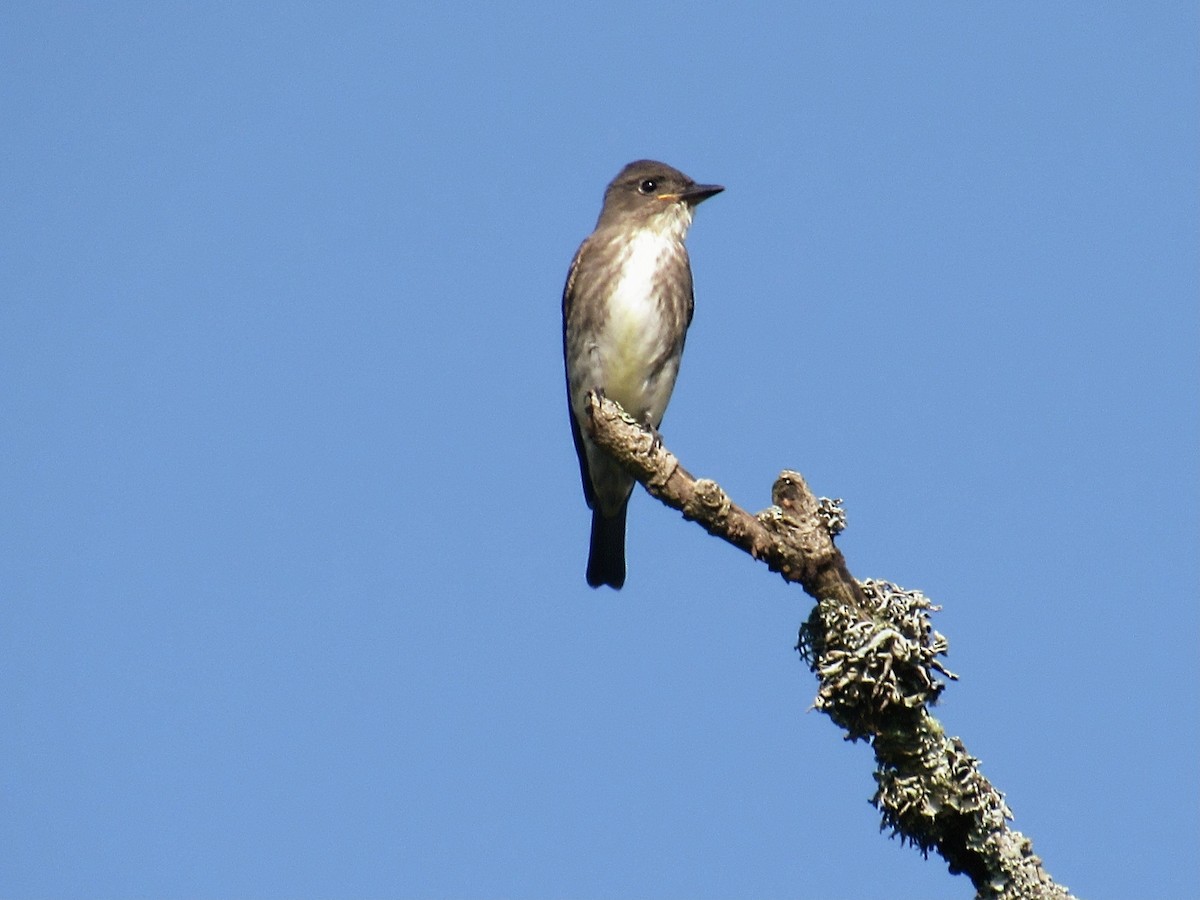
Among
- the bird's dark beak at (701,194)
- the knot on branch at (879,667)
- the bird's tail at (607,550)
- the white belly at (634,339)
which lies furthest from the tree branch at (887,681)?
the bird's dark beak at (701,194)

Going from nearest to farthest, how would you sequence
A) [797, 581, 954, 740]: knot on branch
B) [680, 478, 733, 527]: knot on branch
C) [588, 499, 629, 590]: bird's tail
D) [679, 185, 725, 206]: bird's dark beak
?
[797, 581, 954, 740]: knot on branch
[680, 478, 733, 527]: knot on branch
[588, 499, 629, 590]: bird's tail
[679, 185, 725, 206]: bird's dark beak

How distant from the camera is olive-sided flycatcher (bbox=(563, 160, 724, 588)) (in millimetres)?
8844

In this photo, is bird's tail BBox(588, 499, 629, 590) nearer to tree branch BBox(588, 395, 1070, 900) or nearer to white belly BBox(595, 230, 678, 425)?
white belly BBox(595, 230, 678, 425)

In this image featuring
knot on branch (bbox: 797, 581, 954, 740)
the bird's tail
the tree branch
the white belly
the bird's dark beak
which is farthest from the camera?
the bird's dark beak

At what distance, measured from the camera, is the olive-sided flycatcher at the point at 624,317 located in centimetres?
884

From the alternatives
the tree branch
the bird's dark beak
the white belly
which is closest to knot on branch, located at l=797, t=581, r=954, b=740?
the tree branch

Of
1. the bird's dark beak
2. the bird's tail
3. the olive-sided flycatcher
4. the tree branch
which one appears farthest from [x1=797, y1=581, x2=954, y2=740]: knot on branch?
the bird's dark beak

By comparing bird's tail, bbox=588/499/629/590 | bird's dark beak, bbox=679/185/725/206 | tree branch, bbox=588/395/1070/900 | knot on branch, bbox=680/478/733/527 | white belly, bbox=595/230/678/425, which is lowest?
tree branch, bbox=588/395/1070/900

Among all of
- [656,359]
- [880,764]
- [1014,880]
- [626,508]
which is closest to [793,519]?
[880,764]

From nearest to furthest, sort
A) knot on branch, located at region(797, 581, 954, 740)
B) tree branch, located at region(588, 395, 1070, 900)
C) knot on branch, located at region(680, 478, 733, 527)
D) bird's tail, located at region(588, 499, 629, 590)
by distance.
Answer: tree branch, located at region(588, 395, 1070, 900) < knot on branch, located at region(797, 581, 954, 740) < knot on branch, located at region(680, 478, 733, 527) < bird's tail, located at region(588, 499, 629, 590)

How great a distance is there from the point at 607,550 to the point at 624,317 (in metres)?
1.51

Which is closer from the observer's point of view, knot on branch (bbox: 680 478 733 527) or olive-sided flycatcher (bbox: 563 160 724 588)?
knot on branch (bbox: 680 478 733 527)

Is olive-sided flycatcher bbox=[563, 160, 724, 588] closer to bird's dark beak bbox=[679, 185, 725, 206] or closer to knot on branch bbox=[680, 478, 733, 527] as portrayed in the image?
bird's dark beak bbox=[679, 185, 725, 206]

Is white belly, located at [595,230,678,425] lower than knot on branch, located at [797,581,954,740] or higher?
higher
